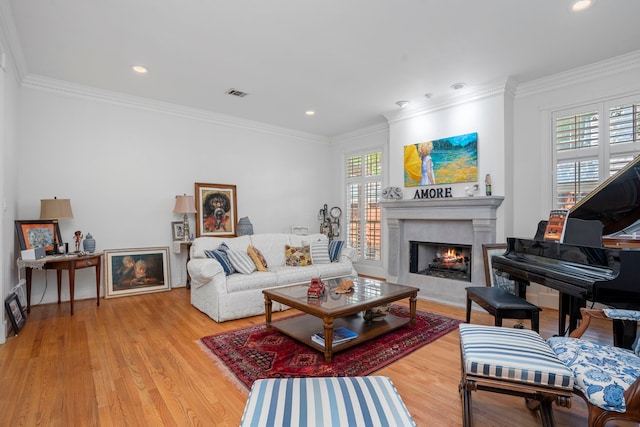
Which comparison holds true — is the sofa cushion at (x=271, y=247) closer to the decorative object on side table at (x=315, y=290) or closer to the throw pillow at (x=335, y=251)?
the throw pillow at (x=335, y=251)

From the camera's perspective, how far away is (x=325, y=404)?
1185 mm

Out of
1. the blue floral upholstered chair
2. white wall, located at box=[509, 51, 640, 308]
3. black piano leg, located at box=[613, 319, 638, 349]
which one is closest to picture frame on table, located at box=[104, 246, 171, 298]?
the blue floral upholstered chair

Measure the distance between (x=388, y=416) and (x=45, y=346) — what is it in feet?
10.7

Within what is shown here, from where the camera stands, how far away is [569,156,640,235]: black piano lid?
229 centimetres

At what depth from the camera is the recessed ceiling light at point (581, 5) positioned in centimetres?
263

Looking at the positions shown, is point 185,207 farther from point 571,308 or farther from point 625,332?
point 625,332

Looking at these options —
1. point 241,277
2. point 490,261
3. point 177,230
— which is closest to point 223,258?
point 241,277

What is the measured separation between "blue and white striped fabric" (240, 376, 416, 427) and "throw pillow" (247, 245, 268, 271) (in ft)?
9.67

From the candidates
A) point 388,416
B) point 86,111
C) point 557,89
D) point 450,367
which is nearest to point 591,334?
point 450,367

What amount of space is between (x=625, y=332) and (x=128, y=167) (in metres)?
5.63

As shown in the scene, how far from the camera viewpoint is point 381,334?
3.04m

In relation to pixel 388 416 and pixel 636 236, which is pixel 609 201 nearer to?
pixel 636 236

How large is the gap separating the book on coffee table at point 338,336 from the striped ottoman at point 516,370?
1.18 metres

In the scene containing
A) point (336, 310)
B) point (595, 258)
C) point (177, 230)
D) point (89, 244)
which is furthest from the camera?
point (177, 230)
